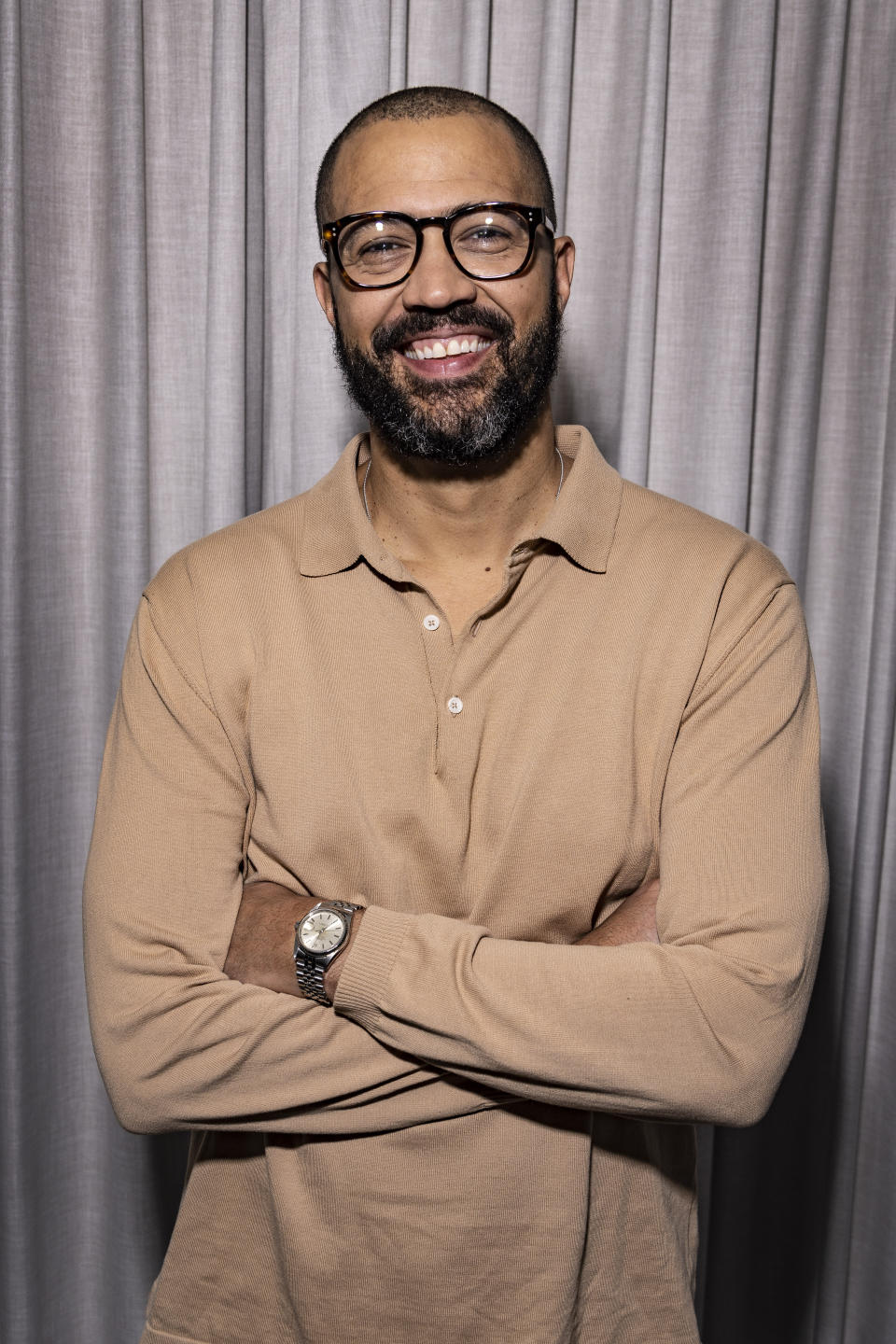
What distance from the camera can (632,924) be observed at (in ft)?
4.05

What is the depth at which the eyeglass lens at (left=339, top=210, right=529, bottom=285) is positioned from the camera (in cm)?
131

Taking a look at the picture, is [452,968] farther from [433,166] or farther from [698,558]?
[433,166]

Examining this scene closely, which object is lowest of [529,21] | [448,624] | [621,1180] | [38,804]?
[621,1180]

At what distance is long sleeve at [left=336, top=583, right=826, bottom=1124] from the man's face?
1.31 feet

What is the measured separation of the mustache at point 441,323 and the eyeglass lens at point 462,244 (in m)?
0.04

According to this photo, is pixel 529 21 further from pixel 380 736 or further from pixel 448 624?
pixel 380 736

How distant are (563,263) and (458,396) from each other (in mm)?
274

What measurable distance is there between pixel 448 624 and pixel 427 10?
106 centimetres

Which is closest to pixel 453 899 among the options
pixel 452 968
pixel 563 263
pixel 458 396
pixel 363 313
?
pixel 452 968

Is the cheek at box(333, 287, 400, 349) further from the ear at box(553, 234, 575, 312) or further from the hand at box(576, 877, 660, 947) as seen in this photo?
the hand at box(576, 877, 660, 947)

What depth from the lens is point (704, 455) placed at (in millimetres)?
1886

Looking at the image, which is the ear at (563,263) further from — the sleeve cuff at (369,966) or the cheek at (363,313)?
the sleeve cuff at (369,966)

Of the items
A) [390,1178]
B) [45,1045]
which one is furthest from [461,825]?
[45,1045]

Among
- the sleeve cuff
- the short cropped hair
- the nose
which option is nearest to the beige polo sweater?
the sleeve cuff
